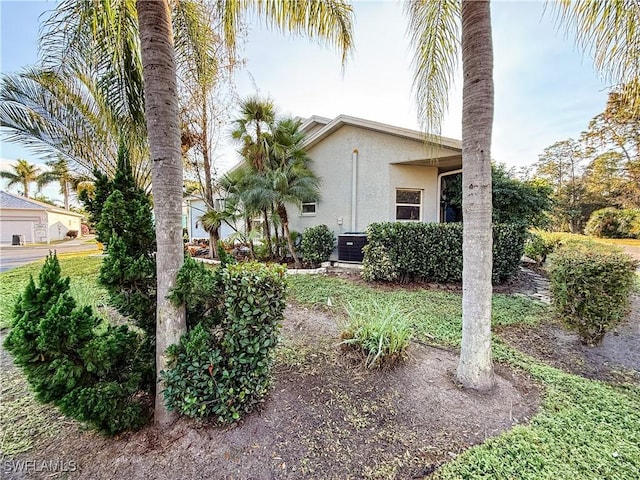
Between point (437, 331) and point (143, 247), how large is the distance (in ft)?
15.7

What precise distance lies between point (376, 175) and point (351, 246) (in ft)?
9.70

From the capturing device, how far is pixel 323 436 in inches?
103

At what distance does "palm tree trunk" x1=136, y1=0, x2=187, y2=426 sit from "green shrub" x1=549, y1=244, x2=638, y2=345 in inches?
230

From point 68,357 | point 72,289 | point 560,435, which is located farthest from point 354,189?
point 68,357

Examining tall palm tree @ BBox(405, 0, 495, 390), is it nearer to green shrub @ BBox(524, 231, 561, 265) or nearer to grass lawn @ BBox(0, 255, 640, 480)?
grass lawn @ BBox(0, 255, 640, 480)

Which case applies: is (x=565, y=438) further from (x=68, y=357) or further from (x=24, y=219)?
(x=24, y=219)

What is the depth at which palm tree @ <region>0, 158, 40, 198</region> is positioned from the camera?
38.0 meters

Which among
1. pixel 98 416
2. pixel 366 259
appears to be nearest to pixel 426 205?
pixel 366 259

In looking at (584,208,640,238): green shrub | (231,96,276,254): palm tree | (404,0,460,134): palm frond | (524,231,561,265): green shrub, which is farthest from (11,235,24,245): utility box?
(584,208,640,238): green shrub

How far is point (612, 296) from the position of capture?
437 cm

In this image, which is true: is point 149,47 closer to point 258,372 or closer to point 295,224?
point 258,372

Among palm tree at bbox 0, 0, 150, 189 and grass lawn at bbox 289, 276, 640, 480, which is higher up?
palm tree at bbox 0, 0, 150, 189

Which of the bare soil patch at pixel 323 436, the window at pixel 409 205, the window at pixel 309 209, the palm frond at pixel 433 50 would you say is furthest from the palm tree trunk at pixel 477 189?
the window at pixel 309 209

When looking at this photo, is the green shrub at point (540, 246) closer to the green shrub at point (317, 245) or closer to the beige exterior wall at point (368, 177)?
the beige exterior wall at point (368, 177)
